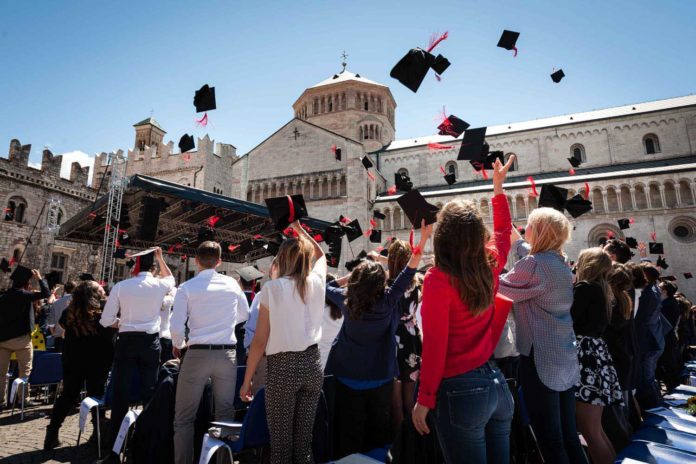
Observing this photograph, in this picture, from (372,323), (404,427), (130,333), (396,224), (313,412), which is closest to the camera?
(404,427)

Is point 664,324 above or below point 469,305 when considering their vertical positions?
below

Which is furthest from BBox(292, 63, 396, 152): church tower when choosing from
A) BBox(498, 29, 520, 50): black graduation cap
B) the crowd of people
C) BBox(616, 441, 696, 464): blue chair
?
BBox(616, 441, 696, 464): blue chair

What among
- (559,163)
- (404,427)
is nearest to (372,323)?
(404,427)

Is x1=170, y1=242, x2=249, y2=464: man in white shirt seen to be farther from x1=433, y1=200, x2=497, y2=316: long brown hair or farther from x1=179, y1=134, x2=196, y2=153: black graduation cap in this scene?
x1=179, y1=134, x2=196, y2=153: black graduation cap

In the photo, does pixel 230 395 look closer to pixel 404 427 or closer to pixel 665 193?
pixel 404 427

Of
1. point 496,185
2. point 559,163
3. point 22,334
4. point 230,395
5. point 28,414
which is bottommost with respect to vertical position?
point 28,414

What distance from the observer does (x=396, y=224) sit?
29.8 m

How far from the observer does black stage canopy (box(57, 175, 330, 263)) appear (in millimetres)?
11289

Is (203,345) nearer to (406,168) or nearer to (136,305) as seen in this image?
(136,305)

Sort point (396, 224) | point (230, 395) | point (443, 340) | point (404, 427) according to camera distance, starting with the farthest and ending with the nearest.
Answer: point (396, 224)
point (230, 395)
point (404, 427)
point (443, 340)

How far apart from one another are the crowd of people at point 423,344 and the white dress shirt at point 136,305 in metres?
0.02

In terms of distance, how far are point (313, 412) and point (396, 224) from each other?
89.3ft

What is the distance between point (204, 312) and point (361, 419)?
1834 millimetres

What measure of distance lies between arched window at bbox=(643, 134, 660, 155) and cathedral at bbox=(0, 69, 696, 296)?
71 millimetres
